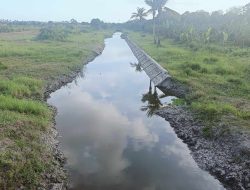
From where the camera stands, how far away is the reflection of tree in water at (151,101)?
1100 inches

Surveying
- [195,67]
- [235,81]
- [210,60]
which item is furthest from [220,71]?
[210,60]

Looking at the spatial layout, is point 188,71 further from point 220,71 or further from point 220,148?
point 220,148

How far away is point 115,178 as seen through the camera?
637 inches

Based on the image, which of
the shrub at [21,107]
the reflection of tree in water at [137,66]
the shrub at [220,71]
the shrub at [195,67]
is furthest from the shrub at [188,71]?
the shrub at [21,107]

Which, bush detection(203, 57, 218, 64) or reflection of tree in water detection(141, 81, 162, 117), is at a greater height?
bush detection(203, 57, 218, 64)

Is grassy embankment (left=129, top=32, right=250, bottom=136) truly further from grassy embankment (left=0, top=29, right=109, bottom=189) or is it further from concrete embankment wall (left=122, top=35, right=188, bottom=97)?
grassy embankment (left=0, top=29, right=109, bottom=189)

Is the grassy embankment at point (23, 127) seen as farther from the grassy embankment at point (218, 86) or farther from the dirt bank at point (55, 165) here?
the grassy embankment at point (218, 86)

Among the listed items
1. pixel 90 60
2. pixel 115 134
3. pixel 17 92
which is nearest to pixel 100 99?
pixel 17 92

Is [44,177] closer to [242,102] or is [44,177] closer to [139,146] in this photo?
[139,146]

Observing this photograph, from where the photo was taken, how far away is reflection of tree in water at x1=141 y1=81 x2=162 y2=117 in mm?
27945

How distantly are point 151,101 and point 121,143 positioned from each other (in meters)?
10.9

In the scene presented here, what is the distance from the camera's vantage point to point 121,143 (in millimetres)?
20500

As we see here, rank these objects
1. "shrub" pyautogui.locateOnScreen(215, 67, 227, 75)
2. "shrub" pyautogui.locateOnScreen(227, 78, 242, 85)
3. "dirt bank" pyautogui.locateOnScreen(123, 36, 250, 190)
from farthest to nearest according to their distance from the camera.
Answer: "shrub" pyautogui.locateOnScreen(215, 67, 227, 75)
"shrub" pyautogui.locateOnScreen(227, 78, 242, 85)
"dirt bank" pyautogui.locateOnScreen(123, 36, 250, 190)

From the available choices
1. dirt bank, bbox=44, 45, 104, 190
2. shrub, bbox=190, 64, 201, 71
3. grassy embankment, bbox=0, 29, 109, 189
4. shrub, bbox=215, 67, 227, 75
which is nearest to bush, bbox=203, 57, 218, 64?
shrub, bbox=190, 64, 201, 71
